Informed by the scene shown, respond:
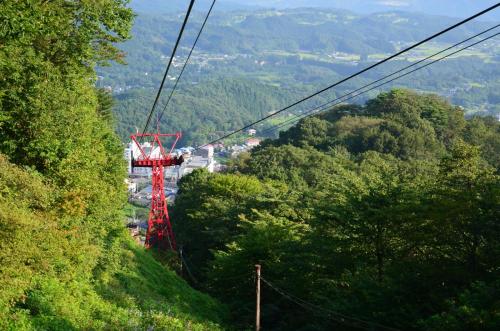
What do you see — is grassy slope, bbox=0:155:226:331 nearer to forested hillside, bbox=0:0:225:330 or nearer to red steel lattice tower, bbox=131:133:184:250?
forested hillside, bbox=0:0:225:330

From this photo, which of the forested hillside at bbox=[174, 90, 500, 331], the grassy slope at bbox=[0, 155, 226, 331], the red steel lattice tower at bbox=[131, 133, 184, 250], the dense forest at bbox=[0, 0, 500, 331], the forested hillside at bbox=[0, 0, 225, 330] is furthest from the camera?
the red steel lattice tower at bbox=[131, 133, 184, 250]

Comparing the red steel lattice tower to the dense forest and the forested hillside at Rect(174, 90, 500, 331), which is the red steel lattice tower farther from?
the dense forest

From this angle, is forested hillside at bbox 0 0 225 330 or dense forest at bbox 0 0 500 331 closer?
forested hillside at bbox 0 0 225 330

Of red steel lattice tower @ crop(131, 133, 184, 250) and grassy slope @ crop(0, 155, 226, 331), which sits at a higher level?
red steel lattice tower @ crop(131, 133, 184, 250)

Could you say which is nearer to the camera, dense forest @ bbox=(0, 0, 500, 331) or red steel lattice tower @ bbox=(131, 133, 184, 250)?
dense forest @ bbox=(0, 0, 500, 331)

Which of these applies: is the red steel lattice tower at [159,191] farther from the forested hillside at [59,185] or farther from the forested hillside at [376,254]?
the forested hillside at [59,185]

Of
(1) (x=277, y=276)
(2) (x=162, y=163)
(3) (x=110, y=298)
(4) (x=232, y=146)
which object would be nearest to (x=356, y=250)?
(1) (x=277, y=276)

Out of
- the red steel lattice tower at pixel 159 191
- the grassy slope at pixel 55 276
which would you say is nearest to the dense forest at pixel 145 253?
the grassy slope at pixel 55 276

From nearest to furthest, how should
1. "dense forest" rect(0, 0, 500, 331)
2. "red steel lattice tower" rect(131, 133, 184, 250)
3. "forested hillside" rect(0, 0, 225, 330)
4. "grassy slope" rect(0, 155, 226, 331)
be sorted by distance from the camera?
"grassy slope" rect(0, 155, 226, 331), "forested hillside" rect(0, 0, 225, 330), "dense forest" rect(0, 0, 500, 331), "red steel lattice tower" rect(131, 133, 184, 250)

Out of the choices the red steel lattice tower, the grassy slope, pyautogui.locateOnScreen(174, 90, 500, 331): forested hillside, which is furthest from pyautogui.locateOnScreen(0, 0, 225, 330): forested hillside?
the red steel lattice tower

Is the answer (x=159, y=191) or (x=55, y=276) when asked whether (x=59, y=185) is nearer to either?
(x=55, y=276)
